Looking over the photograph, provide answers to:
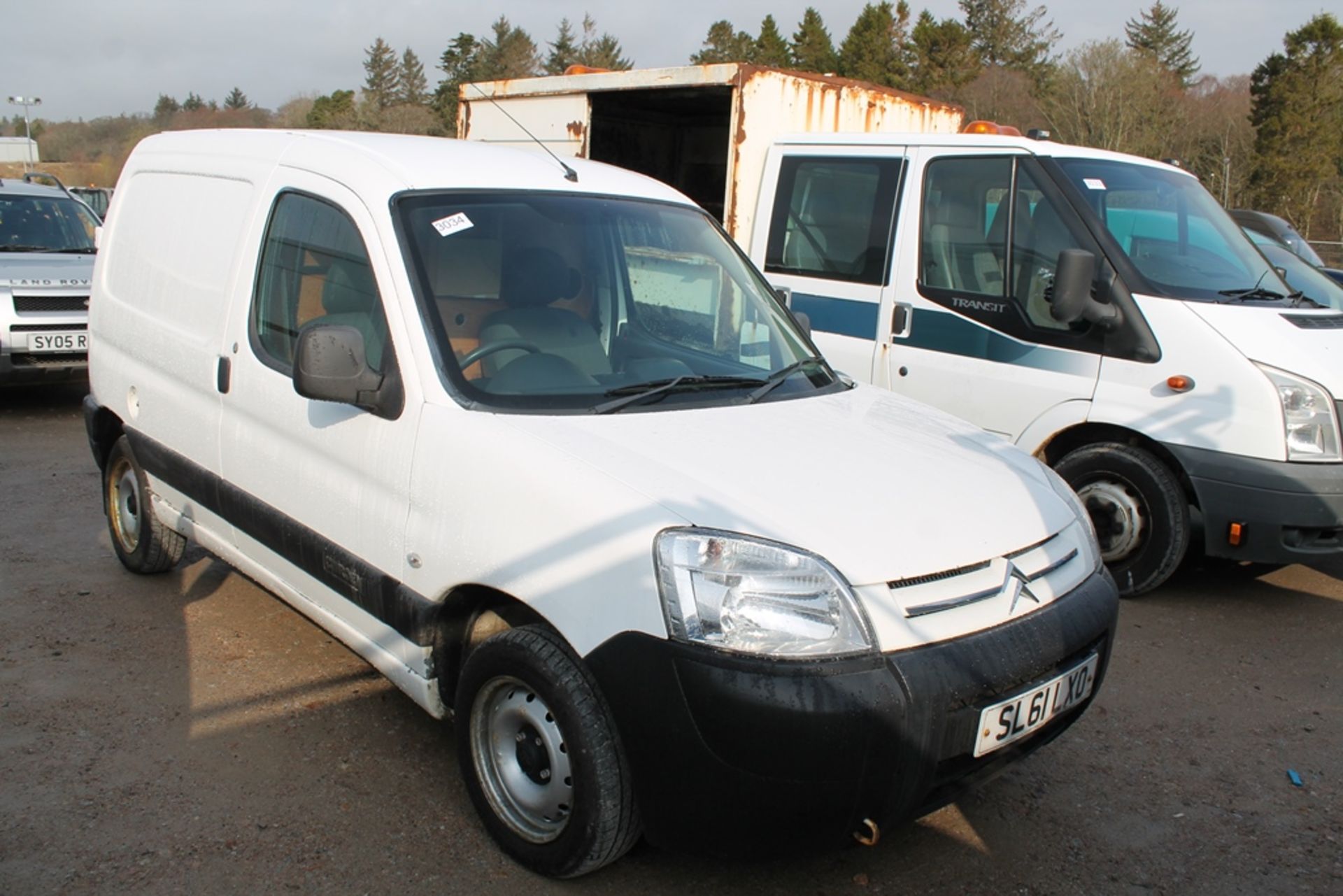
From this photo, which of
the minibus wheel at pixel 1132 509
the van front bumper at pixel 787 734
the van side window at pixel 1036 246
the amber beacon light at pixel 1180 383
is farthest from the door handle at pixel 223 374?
the amber beacon light at pixel 1180 383

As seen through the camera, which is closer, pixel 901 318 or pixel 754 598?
pixel 754 598

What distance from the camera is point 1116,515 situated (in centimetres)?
519

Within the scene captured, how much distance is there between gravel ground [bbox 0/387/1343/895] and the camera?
2.96 metres

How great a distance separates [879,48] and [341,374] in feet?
184

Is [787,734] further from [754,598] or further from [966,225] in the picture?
[966,225]

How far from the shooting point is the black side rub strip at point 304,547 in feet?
10.2

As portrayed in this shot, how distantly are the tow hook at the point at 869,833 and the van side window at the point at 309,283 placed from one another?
181 cm

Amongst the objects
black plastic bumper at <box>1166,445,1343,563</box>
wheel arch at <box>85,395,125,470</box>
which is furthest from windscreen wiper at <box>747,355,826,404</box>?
wheel arch at <box>85,395,125,470</box>

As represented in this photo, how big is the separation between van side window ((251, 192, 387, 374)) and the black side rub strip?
20.6 inches

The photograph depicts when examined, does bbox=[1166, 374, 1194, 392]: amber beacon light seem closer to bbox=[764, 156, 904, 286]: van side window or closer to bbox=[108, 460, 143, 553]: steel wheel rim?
bbox=[764, 156, 904, 286]: van side window

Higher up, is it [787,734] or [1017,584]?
[1017,584]

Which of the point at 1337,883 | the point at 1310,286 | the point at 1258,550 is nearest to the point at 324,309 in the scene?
the point at 1337,883

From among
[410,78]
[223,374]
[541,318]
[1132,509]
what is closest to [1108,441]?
[1132,509]

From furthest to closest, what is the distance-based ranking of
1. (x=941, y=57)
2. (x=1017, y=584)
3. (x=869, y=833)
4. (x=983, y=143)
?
(x=941, y=57), (x=983, y=143), (x=1017, y=584), (x=869, y=833)
